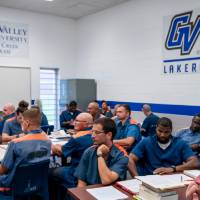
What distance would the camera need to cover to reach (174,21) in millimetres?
6027

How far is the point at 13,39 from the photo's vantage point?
25.8ft

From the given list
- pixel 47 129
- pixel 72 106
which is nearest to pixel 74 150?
pixel 47 129

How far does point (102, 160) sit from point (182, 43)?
422cm

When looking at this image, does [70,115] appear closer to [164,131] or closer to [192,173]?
[164,131]

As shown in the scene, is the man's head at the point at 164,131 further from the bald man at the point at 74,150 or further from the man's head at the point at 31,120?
the man's head at the point at 31,120

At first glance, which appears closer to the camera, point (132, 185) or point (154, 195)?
point (154, 195)

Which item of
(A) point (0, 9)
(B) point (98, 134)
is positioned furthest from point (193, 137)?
(A) point (0, 9)

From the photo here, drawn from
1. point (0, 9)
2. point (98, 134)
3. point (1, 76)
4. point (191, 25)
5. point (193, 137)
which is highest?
point (0, 9)

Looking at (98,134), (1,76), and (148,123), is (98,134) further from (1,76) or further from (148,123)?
(1,76)

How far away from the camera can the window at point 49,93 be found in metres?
8.55

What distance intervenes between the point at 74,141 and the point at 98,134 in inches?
27.0

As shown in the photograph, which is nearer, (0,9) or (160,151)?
(160,151)

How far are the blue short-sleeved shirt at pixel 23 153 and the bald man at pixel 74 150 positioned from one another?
40 centimetres

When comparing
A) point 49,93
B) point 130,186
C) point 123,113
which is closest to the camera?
point 130,186
